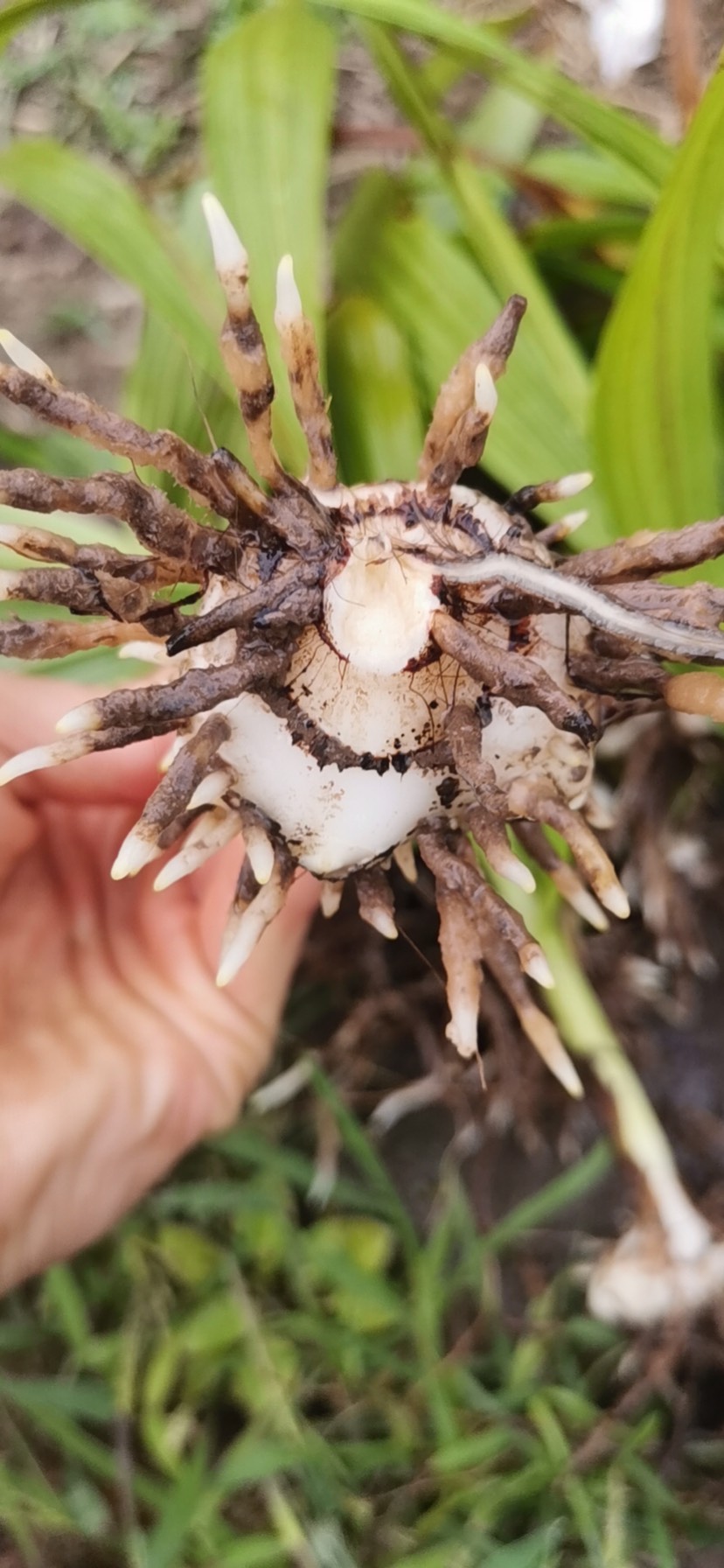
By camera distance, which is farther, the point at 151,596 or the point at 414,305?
the point at 414,305

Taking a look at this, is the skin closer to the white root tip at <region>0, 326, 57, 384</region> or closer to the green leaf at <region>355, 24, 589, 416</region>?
the white root tip at <region>0, 326, 57, 384</region>

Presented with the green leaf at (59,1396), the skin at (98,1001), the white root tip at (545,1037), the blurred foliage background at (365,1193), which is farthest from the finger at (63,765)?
the green leaf at (59,1396)

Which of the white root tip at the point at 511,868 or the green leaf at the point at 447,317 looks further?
the green leaf at the point at 447,317

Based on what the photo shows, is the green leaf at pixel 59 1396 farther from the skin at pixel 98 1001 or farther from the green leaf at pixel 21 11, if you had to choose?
the green leaf at pixel 21 11

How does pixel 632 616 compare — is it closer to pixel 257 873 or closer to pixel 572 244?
pixel 257 873

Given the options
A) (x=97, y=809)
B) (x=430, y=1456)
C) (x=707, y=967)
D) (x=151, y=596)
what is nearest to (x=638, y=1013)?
(x=707, y=967)

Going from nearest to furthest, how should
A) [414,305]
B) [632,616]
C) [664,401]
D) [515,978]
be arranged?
1. [632,616]
2. [515,978]
3. [664,401]
4. [414,305]

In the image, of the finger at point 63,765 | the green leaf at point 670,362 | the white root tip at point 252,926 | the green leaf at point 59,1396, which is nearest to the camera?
the white root tip at point 252,926

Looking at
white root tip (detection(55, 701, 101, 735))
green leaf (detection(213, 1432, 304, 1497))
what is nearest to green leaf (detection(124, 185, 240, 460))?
white root tip (detection(55, 701, 101, 735))
